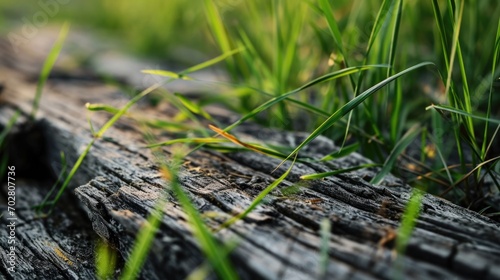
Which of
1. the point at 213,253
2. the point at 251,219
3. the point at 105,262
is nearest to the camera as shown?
the point at 213,253

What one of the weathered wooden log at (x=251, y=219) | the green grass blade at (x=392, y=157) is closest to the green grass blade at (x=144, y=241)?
the weathered wooden log at (x=251, y=219)

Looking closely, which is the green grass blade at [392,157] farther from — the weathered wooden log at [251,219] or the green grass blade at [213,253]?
the green grass blade at [213,253]

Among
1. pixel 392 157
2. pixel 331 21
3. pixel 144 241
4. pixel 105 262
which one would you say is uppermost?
pixel 331 21

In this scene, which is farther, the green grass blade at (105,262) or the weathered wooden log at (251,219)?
the green grass blade at (105,262)

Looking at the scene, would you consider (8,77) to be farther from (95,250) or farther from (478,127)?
(478,127)

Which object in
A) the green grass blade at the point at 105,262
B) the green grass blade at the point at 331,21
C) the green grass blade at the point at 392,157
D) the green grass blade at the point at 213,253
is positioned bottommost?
the green grass blade at the point at 105,262

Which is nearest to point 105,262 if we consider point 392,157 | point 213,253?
point 213,253

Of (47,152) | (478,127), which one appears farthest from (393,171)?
(47,152)

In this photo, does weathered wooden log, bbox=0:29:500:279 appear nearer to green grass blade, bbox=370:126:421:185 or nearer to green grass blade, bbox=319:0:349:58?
green grass blade, bbox=370:126:421:185

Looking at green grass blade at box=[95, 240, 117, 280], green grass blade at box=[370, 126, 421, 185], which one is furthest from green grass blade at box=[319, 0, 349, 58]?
green grass blade at box=[95, 240, 117, 280]

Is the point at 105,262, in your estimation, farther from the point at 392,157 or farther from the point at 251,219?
the point at 392,157
